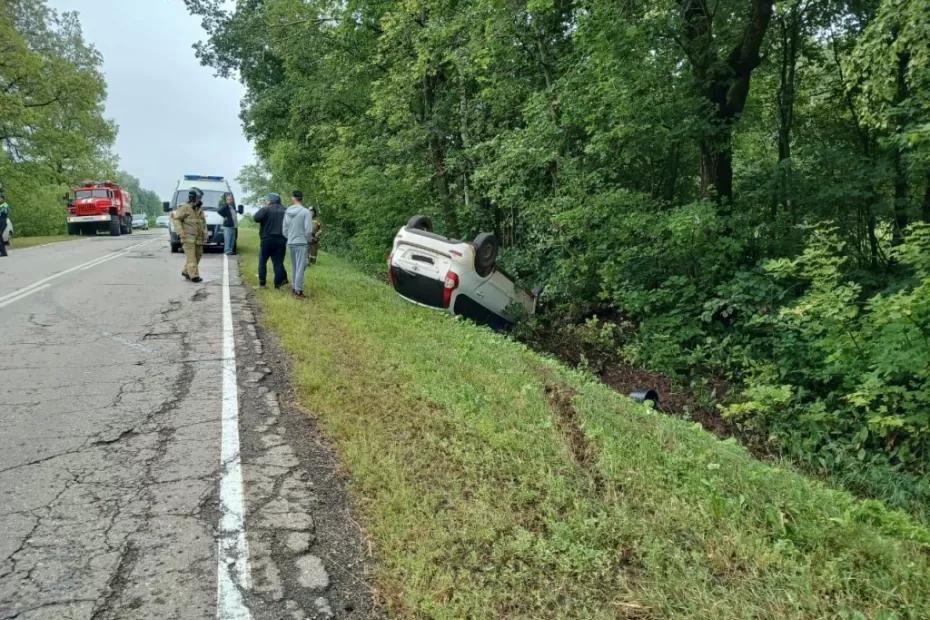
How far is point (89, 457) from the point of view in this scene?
3932 mm

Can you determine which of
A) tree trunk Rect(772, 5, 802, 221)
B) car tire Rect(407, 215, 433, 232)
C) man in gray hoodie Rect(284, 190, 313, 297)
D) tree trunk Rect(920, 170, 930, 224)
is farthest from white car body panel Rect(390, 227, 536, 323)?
tree trunk Rect(920, 170, 930, 224)

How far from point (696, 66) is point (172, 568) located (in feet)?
30.7

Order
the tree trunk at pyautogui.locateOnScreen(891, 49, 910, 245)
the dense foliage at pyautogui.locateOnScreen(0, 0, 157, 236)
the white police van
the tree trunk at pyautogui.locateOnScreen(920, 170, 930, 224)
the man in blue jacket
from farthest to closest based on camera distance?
1. the dense foliage at pyautogui.locateOnScreen(0, 0, 157, 236)
2. the white police van
3. the man in blue jacket
4. the tree trunk at pyautogui.locateOnScreen(920, 170, 930, 224)
5. the tree trunk at pyautogui.locateOnScreen(891, 49, 910, 245)

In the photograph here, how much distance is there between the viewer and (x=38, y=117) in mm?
24672

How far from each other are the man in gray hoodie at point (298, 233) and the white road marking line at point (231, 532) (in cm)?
498

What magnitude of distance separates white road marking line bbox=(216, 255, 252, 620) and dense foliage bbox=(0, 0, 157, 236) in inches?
1048

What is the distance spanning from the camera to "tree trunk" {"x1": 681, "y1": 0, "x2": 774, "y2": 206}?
8.76 m

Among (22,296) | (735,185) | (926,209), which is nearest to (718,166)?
(735,185)

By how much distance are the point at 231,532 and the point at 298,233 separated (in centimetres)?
731

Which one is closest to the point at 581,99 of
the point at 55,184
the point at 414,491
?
the point at 414,491

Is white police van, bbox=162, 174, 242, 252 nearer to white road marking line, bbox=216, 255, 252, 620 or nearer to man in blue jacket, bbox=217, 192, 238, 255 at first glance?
man in blue jacket, bbox=217, 192, 238, 255

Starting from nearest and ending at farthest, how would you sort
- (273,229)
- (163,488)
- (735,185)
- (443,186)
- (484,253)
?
1. (163,488)
2. (484,253)
3. (273,229)
4. (735,185)
5. (443,186)

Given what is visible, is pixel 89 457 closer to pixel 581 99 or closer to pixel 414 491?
pixel 414 491

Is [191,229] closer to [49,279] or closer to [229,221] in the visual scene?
[49,279]
